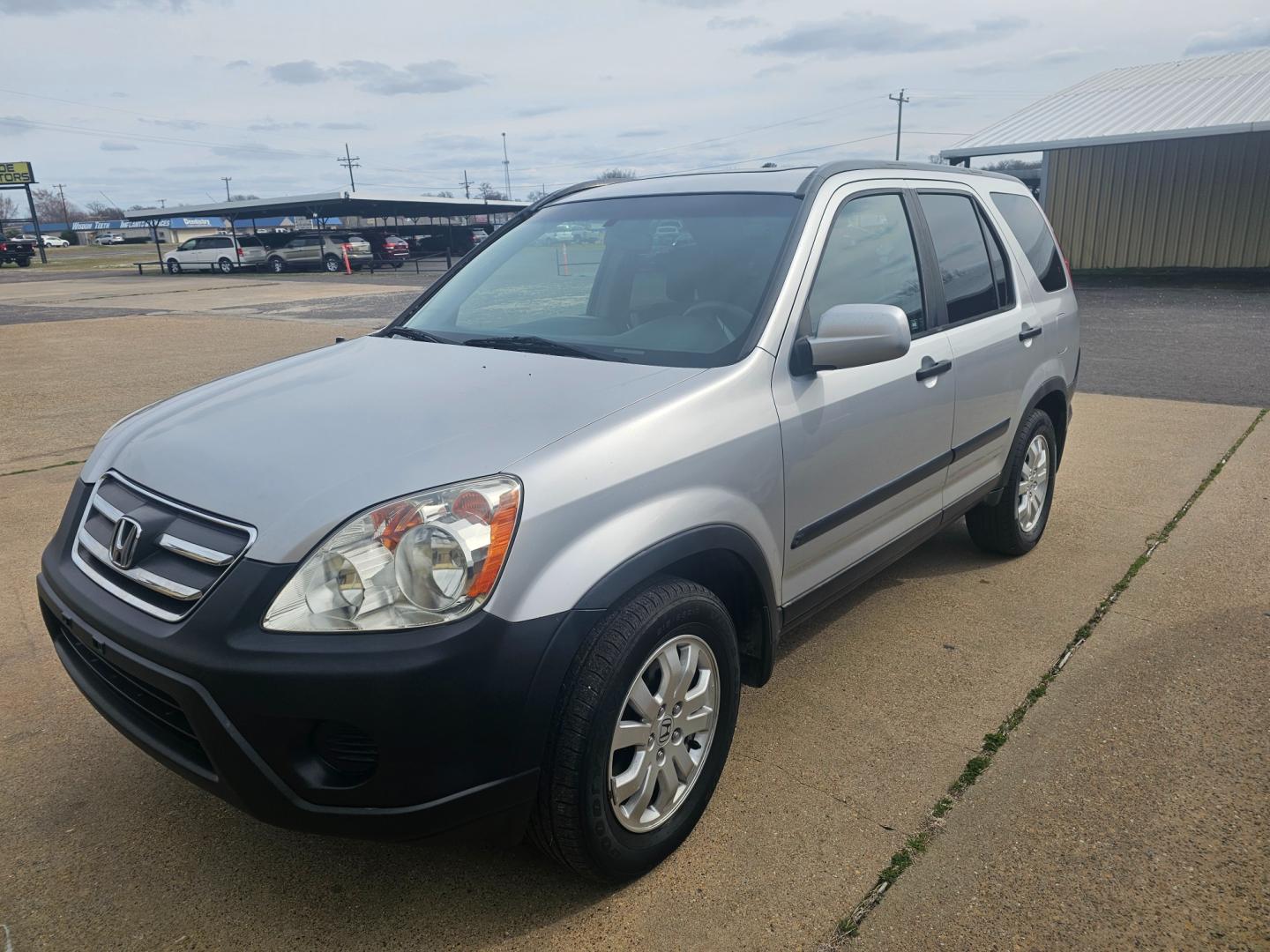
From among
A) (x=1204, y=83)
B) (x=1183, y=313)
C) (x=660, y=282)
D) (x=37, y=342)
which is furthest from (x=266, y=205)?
(x=660, y=282)

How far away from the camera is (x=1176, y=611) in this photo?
3.96 m

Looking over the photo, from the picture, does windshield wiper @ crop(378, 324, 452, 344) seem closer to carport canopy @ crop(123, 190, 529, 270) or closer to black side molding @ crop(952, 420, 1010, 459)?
black side molding @ crop(952, 420, 1010, 459)

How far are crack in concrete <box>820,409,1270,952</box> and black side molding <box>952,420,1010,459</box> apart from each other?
0.85 m

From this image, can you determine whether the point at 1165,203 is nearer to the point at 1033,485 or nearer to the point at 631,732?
the point at 1033,485

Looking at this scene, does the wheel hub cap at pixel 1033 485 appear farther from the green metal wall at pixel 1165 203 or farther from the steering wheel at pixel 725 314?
the green metal wall at pixel 1165 203

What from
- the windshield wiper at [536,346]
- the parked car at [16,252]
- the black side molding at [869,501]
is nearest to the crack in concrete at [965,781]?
the black side molding at [869,501]

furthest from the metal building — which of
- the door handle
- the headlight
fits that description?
the headlight

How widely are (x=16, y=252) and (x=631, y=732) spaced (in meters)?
56.3

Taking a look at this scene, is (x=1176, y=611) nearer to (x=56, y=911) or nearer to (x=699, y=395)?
(x=699, y=395)

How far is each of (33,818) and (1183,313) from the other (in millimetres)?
15821

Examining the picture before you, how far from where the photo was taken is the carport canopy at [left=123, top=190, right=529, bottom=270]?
4069cm

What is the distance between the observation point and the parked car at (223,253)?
127 ft

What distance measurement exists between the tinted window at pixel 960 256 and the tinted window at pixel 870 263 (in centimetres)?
25

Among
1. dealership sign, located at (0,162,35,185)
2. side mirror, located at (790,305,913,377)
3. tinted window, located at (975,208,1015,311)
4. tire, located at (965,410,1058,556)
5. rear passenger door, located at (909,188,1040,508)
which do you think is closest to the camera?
side mirror, located at (790,305,913,377)
